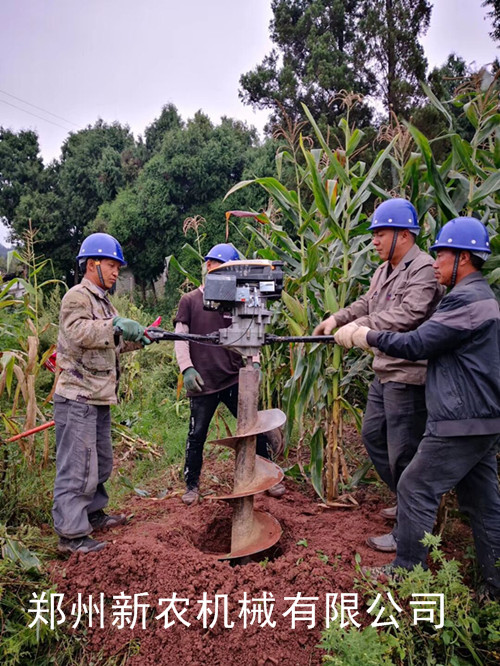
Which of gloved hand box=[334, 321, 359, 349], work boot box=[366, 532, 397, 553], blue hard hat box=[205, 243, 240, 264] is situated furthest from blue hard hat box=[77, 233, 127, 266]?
work boot box=[366, 532, 397, 553]

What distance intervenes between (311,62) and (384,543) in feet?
52.0

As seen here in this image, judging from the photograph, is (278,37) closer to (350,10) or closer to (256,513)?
(350,10)

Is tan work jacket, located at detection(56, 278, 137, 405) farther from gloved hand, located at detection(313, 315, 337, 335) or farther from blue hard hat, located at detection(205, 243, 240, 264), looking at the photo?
gloved hand, located at detection(313, 315, 337, 335)

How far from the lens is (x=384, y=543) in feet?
9.40

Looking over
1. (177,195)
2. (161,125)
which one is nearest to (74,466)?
(177,195)

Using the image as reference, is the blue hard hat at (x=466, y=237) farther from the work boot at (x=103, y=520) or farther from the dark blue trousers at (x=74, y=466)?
the work boot at (x=103, y=520)

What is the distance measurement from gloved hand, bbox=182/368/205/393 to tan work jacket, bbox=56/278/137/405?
57 centimetres

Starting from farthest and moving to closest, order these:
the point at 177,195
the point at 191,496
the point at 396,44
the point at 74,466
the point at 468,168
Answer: the point at 177,195, the point at 396,44, the point at 191,496, the point at 74,466, the point at 468,168

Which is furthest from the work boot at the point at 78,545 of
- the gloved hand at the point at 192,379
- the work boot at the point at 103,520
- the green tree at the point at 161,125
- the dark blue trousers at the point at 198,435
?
the green tree at the point at 161,125

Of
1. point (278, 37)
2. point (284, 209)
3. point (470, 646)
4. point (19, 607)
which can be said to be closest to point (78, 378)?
point (19, 607)

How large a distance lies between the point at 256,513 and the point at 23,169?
73.3 ft

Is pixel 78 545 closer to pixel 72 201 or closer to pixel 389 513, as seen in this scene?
pixel 389 513

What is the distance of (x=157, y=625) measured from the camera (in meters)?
2.40

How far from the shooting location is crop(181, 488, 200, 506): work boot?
3.69 meters
